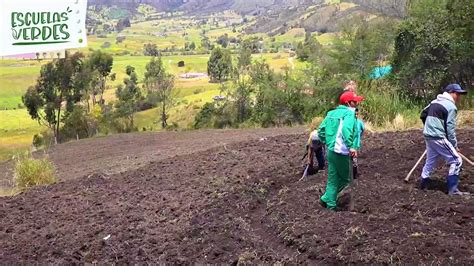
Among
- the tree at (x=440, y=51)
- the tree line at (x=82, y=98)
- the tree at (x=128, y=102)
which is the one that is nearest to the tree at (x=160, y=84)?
the tree line at (x=82, y=98)

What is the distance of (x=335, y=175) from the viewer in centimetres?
723

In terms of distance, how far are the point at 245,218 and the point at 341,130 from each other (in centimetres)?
161

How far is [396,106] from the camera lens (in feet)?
52.4

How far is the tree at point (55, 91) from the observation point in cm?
4240

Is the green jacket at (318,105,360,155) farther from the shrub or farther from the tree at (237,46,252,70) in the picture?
the tree at (237,46,252,70)

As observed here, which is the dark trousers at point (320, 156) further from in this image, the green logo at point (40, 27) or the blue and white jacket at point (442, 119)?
the green logo at point (40, 27)

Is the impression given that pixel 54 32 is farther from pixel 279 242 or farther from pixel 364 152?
pixel 364 152

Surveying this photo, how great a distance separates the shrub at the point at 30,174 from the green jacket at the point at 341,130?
664 cm

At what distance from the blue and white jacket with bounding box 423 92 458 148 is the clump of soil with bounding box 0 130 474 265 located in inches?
29.3

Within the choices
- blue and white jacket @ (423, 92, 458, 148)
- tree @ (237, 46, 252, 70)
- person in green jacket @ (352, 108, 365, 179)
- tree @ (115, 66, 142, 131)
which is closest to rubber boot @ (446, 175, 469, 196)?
blue and white jacket @ (423, 92, 458, 148)

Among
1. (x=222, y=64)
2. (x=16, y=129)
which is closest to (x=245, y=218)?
(x=222, y=64)

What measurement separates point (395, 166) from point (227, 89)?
33667 mm

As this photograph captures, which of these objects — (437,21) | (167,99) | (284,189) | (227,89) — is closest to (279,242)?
(284,189)

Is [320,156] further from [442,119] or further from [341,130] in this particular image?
[341,130]
